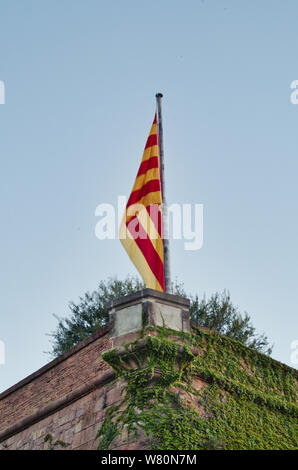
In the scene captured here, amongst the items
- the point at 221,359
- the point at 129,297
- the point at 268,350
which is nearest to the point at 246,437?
the point at 221,359

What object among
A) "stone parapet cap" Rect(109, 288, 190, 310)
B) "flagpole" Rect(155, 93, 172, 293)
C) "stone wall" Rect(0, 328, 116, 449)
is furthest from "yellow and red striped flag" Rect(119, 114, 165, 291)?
"stone wall" Rect(0, 328, 116, 449)

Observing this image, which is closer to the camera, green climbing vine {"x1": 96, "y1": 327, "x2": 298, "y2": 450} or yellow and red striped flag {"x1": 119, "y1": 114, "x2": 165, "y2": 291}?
green climbing vine {"x1": 96, "y1": 327, "x2": 298, "y2": 450}

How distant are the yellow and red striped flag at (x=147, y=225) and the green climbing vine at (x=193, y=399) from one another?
1.08 metres

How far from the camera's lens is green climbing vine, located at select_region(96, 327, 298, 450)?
6488 millimetres

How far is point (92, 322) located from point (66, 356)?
384 inches

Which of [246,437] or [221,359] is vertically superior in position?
[221,359]

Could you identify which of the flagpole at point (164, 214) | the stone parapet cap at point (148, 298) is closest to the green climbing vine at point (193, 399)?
the stone parapet cap at point (148, 298)

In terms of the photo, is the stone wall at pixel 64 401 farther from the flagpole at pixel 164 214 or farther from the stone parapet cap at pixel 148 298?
the flagpole at pixel 164 214

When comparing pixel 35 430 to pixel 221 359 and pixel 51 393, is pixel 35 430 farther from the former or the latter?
pixel 221 359

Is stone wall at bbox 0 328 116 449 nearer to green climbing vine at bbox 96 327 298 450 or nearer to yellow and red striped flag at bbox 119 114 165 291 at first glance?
green climbing vine at bbox 96 327 298 450

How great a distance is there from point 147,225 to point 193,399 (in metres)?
2.50

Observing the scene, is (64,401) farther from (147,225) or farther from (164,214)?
(164,214)

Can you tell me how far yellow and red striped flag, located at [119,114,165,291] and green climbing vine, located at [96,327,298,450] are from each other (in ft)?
3.53

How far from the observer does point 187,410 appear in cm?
671
